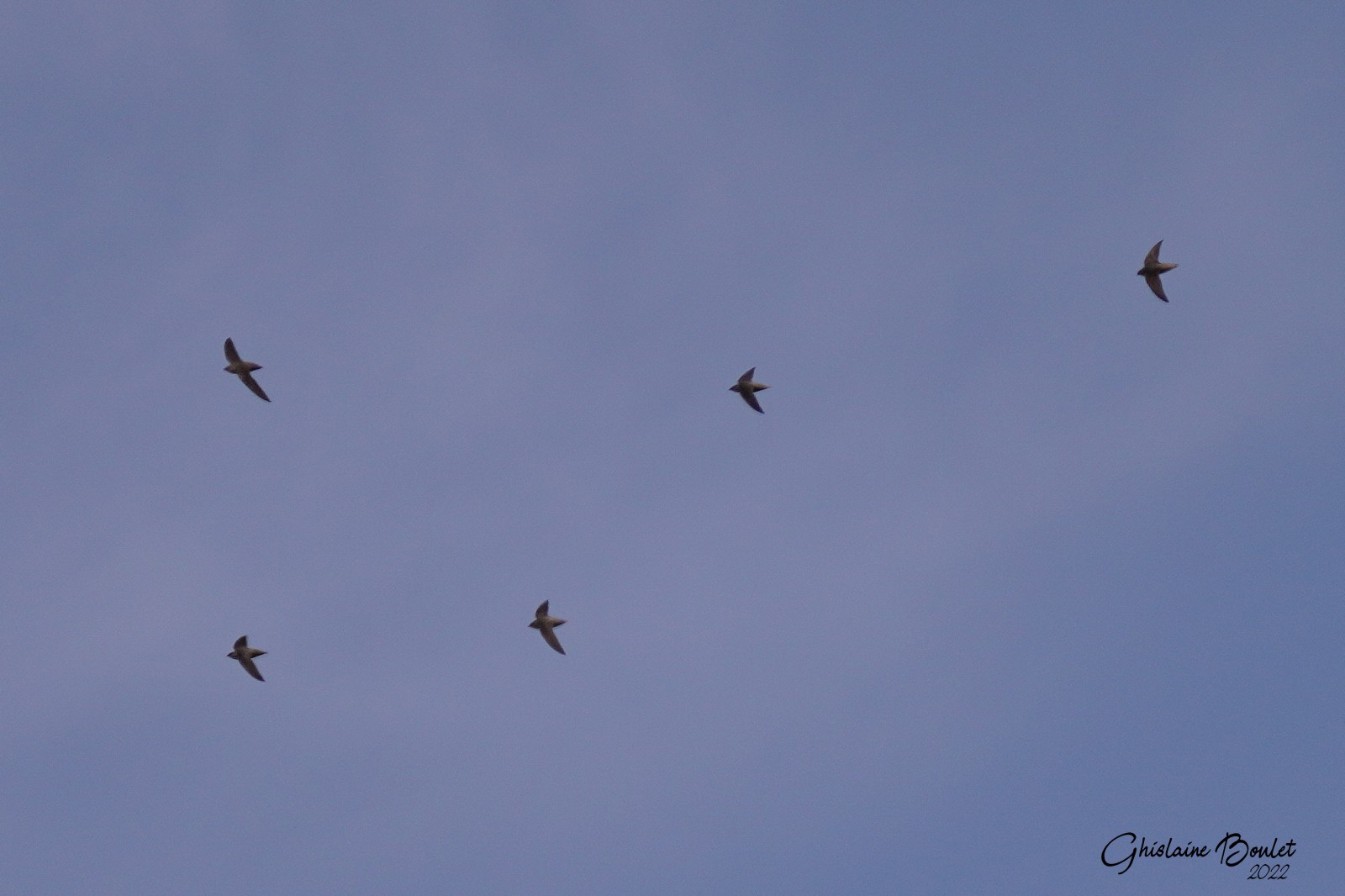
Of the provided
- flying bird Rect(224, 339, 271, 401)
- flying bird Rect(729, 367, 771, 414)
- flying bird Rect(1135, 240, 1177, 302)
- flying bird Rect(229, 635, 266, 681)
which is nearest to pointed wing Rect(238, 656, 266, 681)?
flying bird Rect(229, 635, 266, 681)

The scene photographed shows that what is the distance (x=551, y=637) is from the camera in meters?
72.2

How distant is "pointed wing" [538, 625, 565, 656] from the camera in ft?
236

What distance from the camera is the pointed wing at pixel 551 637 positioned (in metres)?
71.8

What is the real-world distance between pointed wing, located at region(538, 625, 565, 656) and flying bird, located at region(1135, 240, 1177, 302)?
99.8 feet

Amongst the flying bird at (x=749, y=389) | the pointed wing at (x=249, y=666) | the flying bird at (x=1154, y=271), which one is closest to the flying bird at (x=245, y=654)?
the pointed wing at (x=249, y=666)

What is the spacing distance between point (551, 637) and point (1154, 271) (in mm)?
31250

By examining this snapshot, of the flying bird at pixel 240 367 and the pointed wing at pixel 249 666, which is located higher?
the flying bird at pixel 240 367

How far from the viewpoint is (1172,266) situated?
68625 mm

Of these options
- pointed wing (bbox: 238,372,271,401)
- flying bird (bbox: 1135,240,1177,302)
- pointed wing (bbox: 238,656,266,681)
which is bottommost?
pointed wing (bbox: 238,656,266,681)

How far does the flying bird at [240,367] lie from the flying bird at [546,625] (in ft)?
52.5

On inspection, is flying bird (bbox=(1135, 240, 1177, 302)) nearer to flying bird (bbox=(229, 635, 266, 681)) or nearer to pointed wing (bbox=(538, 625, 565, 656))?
pointed wing (bbox=(538, 625, 565, 656))

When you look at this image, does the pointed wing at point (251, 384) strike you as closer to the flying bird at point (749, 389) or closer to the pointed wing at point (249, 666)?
the pointed wing at point (249, 666)

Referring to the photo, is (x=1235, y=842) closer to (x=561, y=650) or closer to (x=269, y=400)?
(x=561, y=650)

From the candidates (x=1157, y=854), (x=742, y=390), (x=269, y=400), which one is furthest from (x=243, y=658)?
(x=1157, y=854)
